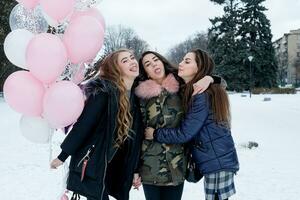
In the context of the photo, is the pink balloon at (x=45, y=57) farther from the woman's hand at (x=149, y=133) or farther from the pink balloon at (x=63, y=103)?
the woman's hand at (x=149, y=133)

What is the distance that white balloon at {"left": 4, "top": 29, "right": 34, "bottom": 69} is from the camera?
3.19 metres

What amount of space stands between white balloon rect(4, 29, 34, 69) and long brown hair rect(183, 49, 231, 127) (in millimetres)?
1312

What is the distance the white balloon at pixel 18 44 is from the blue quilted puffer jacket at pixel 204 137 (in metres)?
1.22

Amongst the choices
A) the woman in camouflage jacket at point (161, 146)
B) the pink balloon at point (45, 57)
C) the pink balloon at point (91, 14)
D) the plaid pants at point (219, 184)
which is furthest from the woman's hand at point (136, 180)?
the pink balloon at point (91, 14)

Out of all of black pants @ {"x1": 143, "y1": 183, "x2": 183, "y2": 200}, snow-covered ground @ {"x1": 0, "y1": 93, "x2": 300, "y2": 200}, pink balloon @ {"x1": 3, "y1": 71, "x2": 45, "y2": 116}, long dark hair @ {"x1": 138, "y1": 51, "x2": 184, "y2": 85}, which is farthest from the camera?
snow-covered ground @ {"x1": 0, "y1": 93, "x2": 300, "y2": 200}

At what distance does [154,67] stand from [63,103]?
2.67 feet

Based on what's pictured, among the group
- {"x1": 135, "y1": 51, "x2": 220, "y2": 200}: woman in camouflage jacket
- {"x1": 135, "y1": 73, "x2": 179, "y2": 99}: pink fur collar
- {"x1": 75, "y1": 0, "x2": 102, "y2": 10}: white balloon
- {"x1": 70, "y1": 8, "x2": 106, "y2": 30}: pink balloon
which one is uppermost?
{"x1": 75, "y1": 0, "x2": 102, "y2": 10}: white balloon

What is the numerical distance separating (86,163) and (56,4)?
4.02ft

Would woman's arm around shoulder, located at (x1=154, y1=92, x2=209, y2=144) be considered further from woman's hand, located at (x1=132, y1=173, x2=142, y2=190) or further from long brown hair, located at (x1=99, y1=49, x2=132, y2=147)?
woman's hand, located at (x1=132, y1=173, x2=142, y2=190)

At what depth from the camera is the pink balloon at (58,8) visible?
123 inches

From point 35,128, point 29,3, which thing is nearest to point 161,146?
point 35,128

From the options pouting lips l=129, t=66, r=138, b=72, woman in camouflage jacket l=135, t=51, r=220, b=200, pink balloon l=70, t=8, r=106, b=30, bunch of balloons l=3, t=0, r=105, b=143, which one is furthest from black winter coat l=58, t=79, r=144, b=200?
pink balloon l=70, t=8, r=106, b=30

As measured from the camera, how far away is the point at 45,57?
298 cm

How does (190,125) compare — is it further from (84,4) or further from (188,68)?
(84,4)
